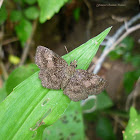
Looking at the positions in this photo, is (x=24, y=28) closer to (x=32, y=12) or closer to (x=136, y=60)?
(x=32, y=12)

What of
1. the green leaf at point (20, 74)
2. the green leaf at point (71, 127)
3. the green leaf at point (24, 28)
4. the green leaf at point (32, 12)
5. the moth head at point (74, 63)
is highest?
the green leaf at point (32, 12)

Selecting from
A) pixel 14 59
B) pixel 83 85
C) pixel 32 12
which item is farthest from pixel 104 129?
pixel 32 12

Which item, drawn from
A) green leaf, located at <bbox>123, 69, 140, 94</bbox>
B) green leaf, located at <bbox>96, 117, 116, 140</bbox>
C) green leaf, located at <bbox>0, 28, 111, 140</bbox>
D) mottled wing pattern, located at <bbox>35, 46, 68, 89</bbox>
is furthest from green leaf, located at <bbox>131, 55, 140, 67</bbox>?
mottled wing pattern, located at <bbox>35, 46, 68, 89</bbox>

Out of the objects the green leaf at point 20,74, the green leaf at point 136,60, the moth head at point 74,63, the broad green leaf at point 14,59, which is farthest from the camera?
the broad green leaf at point 14,59

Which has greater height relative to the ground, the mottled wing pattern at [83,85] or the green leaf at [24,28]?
the green leaf at [24,28]

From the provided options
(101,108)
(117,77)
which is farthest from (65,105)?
(117,77)

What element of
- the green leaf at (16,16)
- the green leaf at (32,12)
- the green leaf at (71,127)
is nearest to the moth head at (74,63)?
the green leaf at (71,127)

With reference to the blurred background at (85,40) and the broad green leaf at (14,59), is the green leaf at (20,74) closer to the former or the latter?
the blurred background at (85,40)
